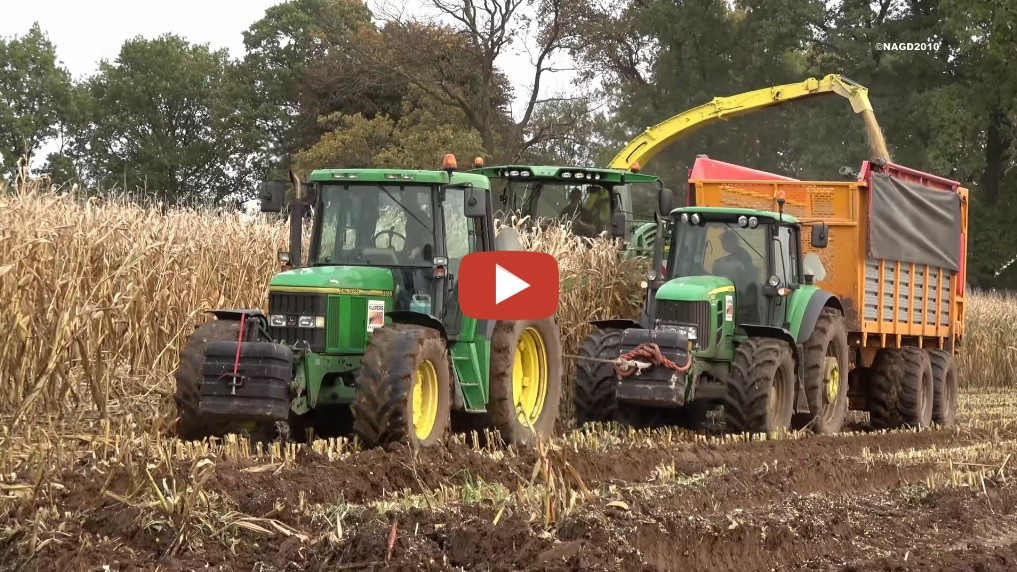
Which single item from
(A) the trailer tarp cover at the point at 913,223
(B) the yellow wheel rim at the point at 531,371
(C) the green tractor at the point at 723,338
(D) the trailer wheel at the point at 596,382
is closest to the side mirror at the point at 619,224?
(C) the green tractor at the point at 723,338

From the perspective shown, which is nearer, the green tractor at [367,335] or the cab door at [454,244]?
the green tractor at [367,335]

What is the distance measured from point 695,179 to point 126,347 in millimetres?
6399

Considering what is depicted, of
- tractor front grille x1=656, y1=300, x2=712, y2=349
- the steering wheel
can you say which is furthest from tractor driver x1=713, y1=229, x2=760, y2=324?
Result: the steering wheel

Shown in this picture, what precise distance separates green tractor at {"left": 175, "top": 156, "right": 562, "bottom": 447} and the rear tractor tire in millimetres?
5969

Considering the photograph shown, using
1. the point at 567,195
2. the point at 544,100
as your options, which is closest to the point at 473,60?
the point at 544,100

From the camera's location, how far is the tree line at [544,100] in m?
36.2

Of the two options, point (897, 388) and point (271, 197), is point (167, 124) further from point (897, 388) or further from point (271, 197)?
point (271, 197)

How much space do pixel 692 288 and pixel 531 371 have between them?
70.8 inches

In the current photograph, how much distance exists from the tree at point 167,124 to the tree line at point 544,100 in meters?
0.08

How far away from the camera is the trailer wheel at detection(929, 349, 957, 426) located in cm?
1633

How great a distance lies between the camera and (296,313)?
9.73m

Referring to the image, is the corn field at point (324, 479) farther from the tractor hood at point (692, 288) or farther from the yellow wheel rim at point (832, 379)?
the tractor hood at point (692, 288)

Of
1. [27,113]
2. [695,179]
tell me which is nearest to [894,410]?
[695,179]

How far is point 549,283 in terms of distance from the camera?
11.5 m
